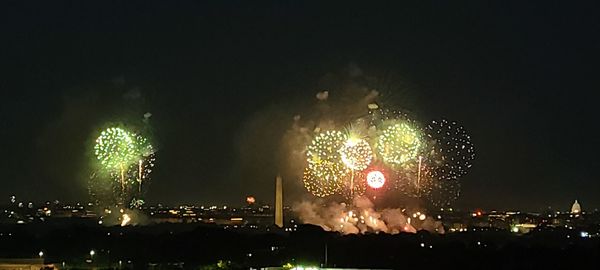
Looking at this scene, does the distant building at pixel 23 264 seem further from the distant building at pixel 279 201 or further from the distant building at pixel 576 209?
the distant building at pixel 576 209

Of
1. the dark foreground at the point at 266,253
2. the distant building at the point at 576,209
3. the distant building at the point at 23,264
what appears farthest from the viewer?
the distant building at the point at 576,209

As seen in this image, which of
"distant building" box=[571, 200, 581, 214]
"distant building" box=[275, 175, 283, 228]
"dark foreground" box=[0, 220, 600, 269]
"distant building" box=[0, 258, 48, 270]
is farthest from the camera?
"distant building" box=[571, 200, 581, 214]

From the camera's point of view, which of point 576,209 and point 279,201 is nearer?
point 279,201

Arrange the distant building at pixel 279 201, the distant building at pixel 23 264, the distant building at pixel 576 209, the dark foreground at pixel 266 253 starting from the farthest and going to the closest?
the distant building at pixel 576 209
the distant building at pixel 279 201
the dark foreground at pixel 266 253
the distant building at pixel 23 264

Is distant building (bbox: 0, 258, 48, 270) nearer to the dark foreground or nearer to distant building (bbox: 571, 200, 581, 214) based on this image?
the dark foreground

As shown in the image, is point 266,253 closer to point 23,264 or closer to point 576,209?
point 23,264

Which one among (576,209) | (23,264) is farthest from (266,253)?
(576,209)

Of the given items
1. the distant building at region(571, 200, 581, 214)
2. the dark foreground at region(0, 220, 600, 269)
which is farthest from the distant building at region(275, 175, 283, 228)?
the distant building at region(571, 200, 581, 214)

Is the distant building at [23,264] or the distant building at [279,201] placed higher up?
the distant building at [279,201]

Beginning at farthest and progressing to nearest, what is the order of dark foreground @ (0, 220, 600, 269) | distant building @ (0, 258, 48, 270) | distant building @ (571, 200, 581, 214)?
distant building @ (571, 200, 581, 214) < dark foreground @ (0, 220, 600, 269) < distant building @ (0, 258, 48, 270)

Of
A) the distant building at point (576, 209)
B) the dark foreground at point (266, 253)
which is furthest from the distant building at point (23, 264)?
the distant building at point (576, 209)

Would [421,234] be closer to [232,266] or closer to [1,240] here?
[1,240]

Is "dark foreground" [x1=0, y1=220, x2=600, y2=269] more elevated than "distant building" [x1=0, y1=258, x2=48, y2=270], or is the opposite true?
"dark foreground" [x1=0, y1=220, x2=600, y2=269]
